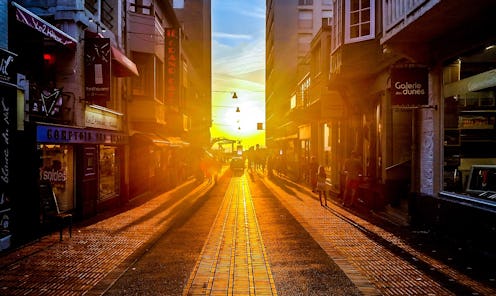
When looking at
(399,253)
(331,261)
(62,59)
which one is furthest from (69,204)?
(399,253)

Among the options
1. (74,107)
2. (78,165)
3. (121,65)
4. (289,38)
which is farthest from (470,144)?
(289,38)

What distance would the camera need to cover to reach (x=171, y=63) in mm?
23844

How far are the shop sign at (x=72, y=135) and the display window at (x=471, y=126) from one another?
9141 mm

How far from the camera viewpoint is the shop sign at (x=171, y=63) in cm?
2384

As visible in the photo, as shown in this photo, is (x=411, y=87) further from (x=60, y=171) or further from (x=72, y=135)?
(x=60, y=171)

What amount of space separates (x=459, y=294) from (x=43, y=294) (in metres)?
5.42

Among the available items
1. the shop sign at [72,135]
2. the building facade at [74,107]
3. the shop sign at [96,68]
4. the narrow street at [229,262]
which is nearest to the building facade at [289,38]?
the building facade at [74,107]

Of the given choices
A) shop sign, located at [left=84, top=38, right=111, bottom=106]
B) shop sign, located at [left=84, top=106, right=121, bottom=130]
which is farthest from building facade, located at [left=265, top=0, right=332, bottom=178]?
shop sign, located at [left=84, top=38, right=111, bottom=106]

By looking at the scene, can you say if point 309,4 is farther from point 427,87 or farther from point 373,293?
point 373,293

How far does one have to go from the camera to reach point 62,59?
1290cm

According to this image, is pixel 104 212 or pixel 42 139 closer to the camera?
pixel 42 139

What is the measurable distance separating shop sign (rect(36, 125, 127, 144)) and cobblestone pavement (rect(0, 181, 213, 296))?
2.31m

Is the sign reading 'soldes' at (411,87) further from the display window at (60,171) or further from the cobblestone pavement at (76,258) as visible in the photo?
the display window at (60,171)

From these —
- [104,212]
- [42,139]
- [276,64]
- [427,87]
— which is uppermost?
[276,64]
